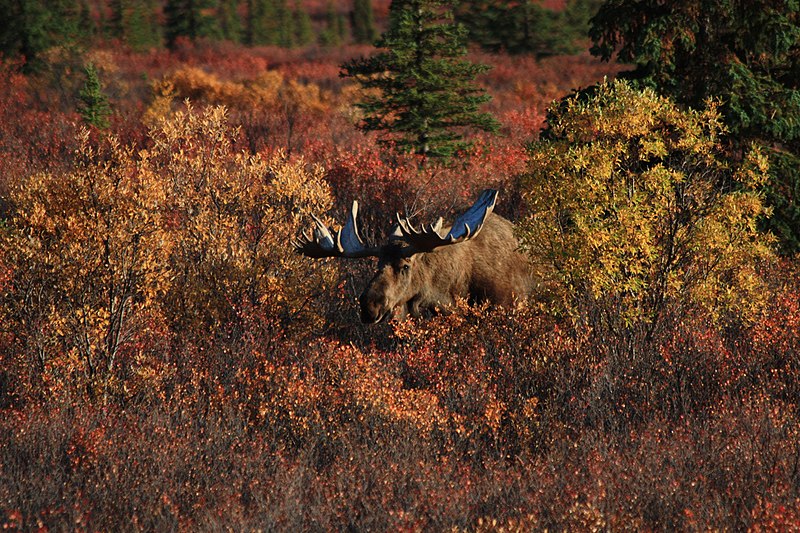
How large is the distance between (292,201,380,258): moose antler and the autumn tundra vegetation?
0.17ft

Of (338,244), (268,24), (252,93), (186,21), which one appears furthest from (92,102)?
(268,24)

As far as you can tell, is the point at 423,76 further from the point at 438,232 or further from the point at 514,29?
the point at 514,29

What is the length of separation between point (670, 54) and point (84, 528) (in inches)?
385

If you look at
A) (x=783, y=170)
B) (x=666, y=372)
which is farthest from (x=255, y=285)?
(x=783, y=170)

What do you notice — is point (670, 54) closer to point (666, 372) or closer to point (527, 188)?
point (527, 188)

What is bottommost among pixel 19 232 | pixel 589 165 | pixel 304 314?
pixel 304 314

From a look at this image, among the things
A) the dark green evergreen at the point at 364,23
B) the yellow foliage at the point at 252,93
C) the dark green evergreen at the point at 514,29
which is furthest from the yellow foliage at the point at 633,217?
the dark green evergreen at the point at 364,23

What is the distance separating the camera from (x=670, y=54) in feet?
37.4

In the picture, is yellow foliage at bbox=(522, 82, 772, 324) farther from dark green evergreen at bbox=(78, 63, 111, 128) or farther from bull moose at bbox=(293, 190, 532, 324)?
dark green evergreen at bbox=(78, 63, 111, 128)

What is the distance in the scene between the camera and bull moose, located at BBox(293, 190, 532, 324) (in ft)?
29.7

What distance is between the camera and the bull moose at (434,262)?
9.04m

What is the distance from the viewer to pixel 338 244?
9477mm

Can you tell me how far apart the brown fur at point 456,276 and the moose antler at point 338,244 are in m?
0.40

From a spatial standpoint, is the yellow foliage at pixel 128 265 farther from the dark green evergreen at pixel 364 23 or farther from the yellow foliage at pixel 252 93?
the dark green evergreen at pixel 364 23
